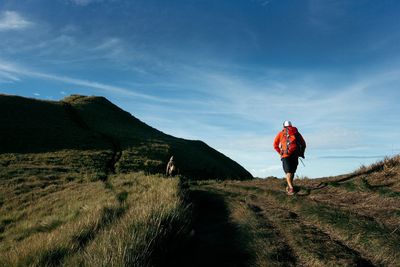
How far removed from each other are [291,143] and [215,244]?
8378 millimetres

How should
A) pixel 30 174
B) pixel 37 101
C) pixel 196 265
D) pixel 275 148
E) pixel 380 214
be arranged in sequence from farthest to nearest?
1. pixel 37 101
2. pixel 30 174
3. pixel 275 148
4. pixel 380 214
5. pixel 196 265

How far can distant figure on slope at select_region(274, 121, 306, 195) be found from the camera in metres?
16.6

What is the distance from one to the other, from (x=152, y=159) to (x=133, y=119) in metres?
43.8

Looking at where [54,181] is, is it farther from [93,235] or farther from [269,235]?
[269,235]

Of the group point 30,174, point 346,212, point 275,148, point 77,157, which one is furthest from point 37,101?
point 346,212

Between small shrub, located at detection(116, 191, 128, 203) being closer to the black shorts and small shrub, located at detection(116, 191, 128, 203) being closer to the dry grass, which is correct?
the dry grass

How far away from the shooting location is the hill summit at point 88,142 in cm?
4603

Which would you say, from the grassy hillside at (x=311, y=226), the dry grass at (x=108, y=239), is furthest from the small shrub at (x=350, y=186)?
the dry grass at (x=108, y=239)

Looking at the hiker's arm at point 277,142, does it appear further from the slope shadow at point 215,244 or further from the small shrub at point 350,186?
the slope shadow at point 215,244

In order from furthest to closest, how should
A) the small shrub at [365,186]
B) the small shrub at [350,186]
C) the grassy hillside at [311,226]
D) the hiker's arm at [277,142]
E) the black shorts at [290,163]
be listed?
the hiker's arm at [277,142] → the black shorts at [290,163] → the small shrub at [350,186] → the small shrub at [365,186] → the grassy hillside at [311,226]

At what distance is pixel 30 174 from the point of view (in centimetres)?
3300

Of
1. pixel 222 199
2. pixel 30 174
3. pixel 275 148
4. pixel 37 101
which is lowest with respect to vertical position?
pixel 30 174

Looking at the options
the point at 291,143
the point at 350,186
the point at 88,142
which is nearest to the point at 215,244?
the point at 350,186

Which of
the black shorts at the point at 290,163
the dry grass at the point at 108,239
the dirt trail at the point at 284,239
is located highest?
the black shorts at the point at 290,163
